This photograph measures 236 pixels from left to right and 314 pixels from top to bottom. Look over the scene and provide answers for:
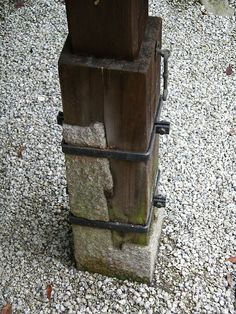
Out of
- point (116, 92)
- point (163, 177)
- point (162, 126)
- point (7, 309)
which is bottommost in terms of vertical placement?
point (7, 309)

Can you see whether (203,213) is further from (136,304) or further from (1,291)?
(1,291)

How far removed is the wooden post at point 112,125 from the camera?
1.85 meters

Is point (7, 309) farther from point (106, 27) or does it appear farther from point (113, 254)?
point (106, 27)

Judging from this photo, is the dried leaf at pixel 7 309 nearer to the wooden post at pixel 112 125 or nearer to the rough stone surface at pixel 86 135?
the wooden post at pixel 112 125

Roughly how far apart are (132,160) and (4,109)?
175 cm

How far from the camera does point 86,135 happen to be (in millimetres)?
2070

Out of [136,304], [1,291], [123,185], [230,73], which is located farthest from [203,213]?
[230,73]

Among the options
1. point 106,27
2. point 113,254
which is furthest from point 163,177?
point 106,27

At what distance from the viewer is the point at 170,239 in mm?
2801

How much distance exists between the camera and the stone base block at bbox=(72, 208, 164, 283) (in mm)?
2441

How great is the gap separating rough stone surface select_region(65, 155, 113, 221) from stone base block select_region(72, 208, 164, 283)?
0.37ft

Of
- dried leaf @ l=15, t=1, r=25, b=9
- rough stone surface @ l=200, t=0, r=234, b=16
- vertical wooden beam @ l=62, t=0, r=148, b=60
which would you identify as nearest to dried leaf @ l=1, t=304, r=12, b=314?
vertical wooden beam @ l=62, t=0, r=148, b=60

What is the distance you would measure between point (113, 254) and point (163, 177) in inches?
30.2

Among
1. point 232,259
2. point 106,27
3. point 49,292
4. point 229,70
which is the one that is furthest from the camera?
point 229,70
